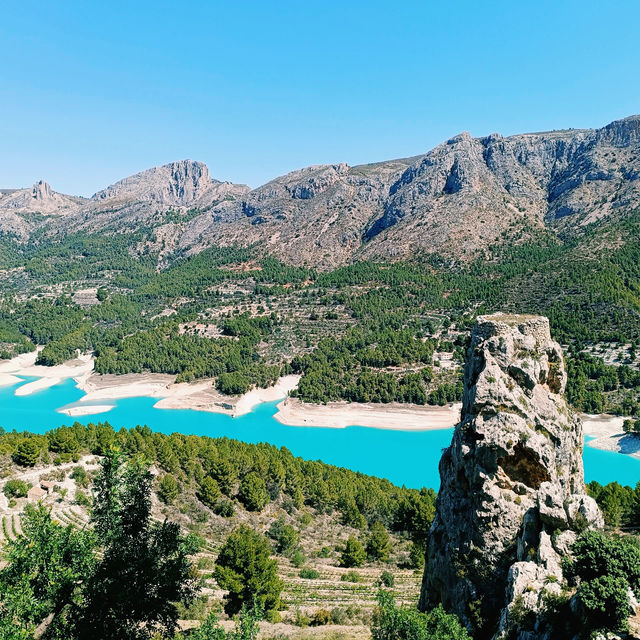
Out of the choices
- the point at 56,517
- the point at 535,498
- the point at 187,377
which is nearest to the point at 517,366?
the point at 535,498

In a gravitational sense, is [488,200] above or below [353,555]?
above

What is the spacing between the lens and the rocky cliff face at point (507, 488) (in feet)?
45.5

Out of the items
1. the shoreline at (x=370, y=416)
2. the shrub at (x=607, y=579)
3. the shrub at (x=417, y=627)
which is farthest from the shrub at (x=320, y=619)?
the shoreline at (x=370, y=416)

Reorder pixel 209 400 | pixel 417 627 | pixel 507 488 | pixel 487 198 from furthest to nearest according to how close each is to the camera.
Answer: pixel 487 198 → pixel 209 400 → pixel 507 488 → pixel 417 627

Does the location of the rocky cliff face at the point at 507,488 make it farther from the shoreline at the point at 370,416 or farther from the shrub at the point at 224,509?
the shoreline at the point at 370,416

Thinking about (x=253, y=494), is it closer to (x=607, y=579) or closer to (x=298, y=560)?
(x=298, y=560)

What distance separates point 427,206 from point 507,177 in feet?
109

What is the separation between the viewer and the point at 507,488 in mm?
16297

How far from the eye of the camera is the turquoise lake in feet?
211

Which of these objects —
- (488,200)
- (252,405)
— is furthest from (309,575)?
(488,200)

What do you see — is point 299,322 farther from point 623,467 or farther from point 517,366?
point 517,366

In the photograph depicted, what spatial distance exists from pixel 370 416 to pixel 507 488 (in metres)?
68.7

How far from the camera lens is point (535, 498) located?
618 inches

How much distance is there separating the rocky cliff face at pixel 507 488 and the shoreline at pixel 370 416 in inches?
2461
